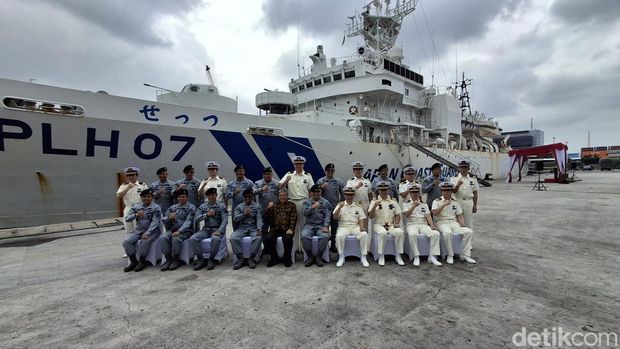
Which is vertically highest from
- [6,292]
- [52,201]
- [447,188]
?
[447,188]

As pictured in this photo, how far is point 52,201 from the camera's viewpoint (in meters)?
5.71

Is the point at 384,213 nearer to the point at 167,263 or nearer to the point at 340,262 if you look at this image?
the point at 340,262

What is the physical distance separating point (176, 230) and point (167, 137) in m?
3.64

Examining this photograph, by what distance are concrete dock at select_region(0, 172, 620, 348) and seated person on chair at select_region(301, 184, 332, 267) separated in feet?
0.68

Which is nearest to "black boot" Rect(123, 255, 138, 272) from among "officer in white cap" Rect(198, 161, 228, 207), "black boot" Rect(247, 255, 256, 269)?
"officer in white cap" Rect(198, 161, 228, 207)

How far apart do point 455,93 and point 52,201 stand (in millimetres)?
19318

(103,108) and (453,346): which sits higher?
(103,108)

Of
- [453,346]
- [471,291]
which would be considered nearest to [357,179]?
[471,291]

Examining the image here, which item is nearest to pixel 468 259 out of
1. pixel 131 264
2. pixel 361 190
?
pixel 361 190

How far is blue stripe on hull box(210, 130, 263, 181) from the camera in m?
7.32

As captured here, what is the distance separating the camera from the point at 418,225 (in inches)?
153

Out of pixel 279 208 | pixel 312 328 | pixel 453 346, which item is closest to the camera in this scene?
pixel 453 346

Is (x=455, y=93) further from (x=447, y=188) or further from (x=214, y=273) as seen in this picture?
(x=214, y=273)

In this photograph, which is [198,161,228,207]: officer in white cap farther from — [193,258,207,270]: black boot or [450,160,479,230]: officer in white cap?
[450,160,479,230]: officer in white cap
